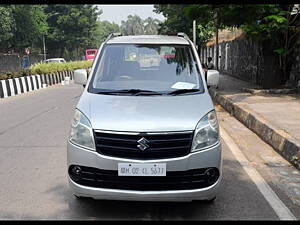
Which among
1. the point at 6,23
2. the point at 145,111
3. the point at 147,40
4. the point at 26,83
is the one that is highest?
the point at 6,23

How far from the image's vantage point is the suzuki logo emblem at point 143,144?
11.4 ft

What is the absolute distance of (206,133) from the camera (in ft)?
12.0

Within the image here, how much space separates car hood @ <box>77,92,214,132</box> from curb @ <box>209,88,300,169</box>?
2.37 meters

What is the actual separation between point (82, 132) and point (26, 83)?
1578cm

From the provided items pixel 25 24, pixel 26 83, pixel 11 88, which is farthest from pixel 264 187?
pixel 25 24

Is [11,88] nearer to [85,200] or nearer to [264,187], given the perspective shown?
[85,200]

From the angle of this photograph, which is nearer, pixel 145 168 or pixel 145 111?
pixel 145 168

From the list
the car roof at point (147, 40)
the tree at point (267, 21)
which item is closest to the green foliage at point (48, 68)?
the tree at point (267, 21)

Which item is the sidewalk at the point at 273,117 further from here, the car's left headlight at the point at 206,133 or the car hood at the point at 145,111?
the car hood at the point at 145,111

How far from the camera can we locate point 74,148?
3.70 meters

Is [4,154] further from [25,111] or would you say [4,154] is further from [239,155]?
[25,111]

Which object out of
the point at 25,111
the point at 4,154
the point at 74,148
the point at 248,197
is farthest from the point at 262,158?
the point at 25,111

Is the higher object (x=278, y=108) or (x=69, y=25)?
(x=69, y=25)
